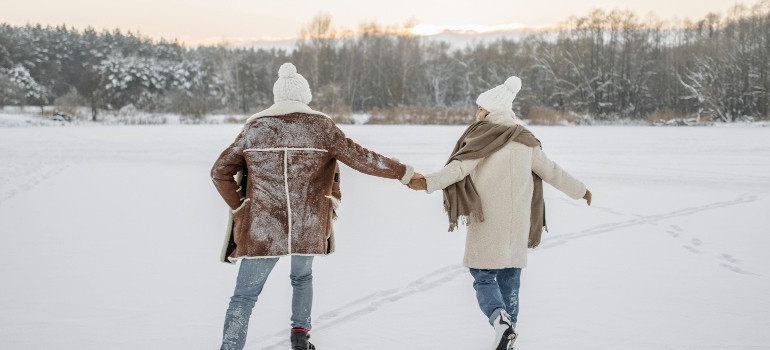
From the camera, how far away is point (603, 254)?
22.4 feet

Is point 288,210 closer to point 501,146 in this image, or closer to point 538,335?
point 501,146

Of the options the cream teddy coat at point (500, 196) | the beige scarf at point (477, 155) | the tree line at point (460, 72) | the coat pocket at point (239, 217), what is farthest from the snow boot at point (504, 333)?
the tree line at point (460, 72)

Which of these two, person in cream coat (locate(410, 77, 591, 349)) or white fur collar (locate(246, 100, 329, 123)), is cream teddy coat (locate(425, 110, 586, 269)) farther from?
white fur collar (locate(246, 100, 329, 123))

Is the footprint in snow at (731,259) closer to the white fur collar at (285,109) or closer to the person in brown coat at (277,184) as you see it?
the person in brown coat at (277,184)

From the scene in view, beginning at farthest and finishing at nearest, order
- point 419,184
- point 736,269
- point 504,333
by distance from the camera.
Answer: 1. point 736,269
2. point 419,184
3. point 504,333

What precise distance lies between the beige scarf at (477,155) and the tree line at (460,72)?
121 feet

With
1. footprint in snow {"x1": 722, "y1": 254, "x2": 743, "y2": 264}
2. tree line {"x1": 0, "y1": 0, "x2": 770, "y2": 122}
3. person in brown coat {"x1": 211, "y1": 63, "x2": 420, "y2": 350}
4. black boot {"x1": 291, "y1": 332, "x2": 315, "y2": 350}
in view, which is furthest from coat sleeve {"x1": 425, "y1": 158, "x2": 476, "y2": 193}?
tree line {"x1": 0, "y1": 0, "x2": 770, "y2": 122}

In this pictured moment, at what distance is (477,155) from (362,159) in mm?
608

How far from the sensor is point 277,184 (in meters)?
3.29

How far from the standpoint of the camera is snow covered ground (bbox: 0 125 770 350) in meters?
4.29

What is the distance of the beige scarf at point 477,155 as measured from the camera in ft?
11.9

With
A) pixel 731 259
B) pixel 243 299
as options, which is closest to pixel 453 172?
pixel 243 299

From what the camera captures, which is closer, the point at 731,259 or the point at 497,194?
the point at 497,194

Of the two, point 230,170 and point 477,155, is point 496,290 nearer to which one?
point 477,155
